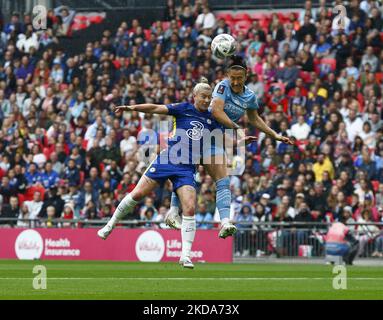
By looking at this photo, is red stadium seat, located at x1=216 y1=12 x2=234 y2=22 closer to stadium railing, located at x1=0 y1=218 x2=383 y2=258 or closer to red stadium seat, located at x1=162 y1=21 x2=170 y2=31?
red stadium seat, located at x1=162 y1=21 x2=170 y2=31

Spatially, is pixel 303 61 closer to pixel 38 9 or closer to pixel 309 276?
pixel 38 9

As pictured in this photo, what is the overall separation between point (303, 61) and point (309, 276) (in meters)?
14.3

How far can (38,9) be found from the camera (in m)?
38.5

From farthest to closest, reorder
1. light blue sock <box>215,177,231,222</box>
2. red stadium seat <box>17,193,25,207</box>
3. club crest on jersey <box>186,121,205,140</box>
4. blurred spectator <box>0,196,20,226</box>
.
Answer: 1. red stadium seat <box>17,193,25,207</box>
2. blurred spectator <box>0,196,20,226</box>
3. light blue sock <box>215,177,231,222</box>
4. club crest on jersey <box>186,121,205,140</box>

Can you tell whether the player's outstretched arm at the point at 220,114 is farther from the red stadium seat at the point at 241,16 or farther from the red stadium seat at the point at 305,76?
Answer: the red stadium seat at the point at 241,16

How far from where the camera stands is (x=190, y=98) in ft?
109

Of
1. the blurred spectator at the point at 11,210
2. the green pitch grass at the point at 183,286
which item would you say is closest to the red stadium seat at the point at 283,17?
the blurred spectator at the point at 11,210

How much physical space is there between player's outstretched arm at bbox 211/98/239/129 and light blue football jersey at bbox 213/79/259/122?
0.33ft

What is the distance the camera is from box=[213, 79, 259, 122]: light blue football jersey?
17.7m

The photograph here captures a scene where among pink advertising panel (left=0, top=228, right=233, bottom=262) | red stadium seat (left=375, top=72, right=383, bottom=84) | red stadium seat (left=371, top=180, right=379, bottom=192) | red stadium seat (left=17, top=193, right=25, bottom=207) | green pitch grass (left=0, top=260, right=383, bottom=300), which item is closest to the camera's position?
green pitch grass (left=0, top=260, right=383, bottom=300)

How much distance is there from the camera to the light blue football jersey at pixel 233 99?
17672mm

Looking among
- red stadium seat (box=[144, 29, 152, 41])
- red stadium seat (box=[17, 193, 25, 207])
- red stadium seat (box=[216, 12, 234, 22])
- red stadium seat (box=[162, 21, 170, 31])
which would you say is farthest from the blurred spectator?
red stadium seat (box=[216, 12, 234, 22])
